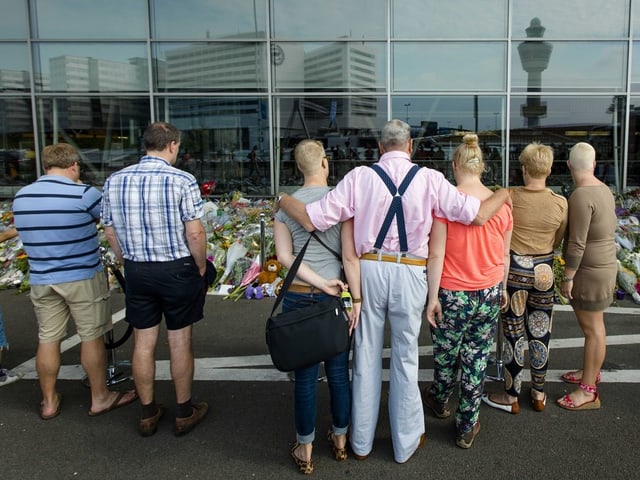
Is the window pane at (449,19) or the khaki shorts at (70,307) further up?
the window pane at (449,19)

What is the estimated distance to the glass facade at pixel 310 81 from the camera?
11789 millimetres

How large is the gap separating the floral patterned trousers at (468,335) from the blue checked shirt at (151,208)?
1.71 metres

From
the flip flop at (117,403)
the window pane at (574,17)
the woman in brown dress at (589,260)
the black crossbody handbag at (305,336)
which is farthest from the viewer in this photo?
the window pane at (574,17)

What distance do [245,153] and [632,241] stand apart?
7956 millimetres

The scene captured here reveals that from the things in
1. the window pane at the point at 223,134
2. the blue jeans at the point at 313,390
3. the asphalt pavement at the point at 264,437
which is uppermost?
the window pane at the point at 223,134

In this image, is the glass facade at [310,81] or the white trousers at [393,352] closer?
the white trousers at [393,352]

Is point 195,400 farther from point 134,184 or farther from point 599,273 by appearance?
point 599,273

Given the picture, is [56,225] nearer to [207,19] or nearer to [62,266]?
[62,266]

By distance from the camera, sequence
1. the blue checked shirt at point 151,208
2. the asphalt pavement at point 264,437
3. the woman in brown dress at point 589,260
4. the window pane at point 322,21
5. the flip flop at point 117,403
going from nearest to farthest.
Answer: the asphalt pavement at point 264,437 → the blue checked shirt at point 151,208 → the woman in brown dress at point 589,260 → the flip flop at point 117,403 → the window pane at point 322,21

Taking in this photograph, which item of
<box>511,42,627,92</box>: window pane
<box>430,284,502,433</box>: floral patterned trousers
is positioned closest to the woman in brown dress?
<box>430,284,502,433</box>: floral patterned trousers

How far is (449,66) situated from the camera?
11.9 metres

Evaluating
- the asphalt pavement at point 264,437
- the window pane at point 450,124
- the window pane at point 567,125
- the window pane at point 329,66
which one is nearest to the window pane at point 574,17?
the window pane at point 567,125

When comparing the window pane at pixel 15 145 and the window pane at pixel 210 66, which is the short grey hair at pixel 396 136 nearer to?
the window pane at pixel 210 66

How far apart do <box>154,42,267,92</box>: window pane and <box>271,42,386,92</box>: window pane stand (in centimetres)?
46
